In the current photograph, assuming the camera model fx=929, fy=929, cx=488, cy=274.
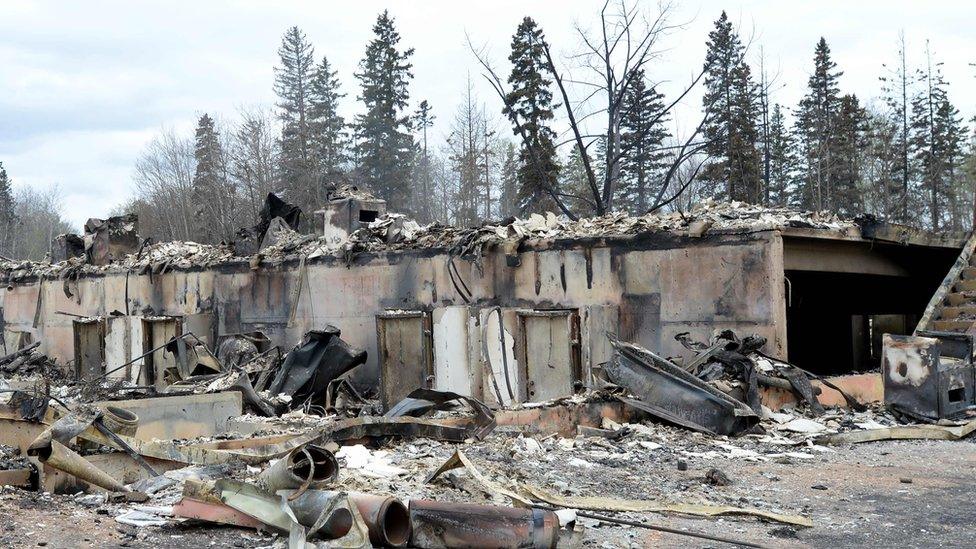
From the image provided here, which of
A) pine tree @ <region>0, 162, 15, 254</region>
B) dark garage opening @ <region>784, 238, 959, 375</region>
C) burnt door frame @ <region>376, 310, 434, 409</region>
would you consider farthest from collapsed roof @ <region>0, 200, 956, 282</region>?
pine tree @ <region>0, 162, 15, 254</region>

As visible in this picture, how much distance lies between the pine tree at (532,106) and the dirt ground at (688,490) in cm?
2267

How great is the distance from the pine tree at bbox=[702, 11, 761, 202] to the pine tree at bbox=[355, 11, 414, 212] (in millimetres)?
12778

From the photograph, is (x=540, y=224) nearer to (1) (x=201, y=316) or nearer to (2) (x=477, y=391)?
(2) (x=477, y=391)

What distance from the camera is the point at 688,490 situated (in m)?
6.78

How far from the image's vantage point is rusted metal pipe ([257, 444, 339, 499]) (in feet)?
16.9

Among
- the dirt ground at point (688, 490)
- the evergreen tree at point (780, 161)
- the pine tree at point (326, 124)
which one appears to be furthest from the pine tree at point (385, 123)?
the dirt ground at point (688, 490)

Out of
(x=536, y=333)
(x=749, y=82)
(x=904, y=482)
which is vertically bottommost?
(x=904, y=482)

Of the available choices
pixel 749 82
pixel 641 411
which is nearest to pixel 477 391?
pixel 641 411

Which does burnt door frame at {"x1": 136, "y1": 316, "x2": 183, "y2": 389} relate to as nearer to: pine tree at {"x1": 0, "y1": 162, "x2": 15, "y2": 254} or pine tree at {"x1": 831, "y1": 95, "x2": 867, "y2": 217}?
pine tree at {"x1": 831, "y1": 95, "x2": 867, "y2": 217}

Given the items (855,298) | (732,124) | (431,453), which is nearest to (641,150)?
(732,124)

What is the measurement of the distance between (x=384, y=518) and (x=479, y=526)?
19.5 inches

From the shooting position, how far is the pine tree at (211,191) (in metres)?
41.2

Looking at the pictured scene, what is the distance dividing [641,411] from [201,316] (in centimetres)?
1120

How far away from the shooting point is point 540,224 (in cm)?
1426
